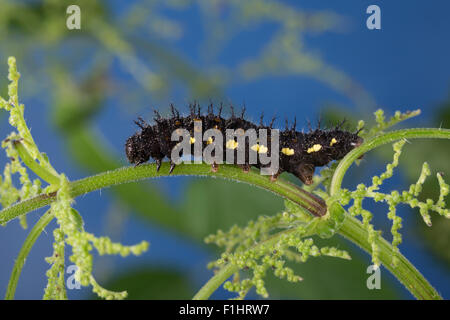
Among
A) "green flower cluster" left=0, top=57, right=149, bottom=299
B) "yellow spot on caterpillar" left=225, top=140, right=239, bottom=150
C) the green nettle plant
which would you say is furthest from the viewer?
"yellow spot on caterpillar" left=225, top=140, right=239, bottom=150

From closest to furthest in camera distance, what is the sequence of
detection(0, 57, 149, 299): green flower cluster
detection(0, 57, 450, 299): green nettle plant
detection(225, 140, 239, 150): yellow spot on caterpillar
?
1. detection(0, 57, 149, 299): green flower cluster
2. detection(0, 57, 450, 299): green nettle plant
3. detection(225, 140, 239, 150): yellow spot on caterpillar

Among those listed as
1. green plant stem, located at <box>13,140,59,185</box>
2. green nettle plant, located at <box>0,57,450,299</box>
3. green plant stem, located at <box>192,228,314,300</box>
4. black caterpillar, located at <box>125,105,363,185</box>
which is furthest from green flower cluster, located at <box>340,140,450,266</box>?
green plant stem, located at <box>13,140,59,185</box>

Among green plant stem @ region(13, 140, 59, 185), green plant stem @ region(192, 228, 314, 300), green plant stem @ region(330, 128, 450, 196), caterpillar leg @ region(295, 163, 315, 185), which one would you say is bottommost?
green plant stem @ region(192, 228, 314, 300)

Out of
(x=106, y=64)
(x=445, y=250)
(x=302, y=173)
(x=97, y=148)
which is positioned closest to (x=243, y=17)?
(x=106, y=64)

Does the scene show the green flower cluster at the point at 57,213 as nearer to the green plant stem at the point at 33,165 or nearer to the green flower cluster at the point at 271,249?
the green plant stem at the point at 33,165

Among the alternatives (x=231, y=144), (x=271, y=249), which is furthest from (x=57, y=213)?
(x=231, y=144)

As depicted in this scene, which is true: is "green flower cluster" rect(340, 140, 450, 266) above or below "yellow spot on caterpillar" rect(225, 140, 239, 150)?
below

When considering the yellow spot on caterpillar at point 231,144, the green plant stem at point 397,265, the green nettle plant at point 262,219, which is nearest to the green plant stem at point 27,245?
the green nettle plant at point 262,219

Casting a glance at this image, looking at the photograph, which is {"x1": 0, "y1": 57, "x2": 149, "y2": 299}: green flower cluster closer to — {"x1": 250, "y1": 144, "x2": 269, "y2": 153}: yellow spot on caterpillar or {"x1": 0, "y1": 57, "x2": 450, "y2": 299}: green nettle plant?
{"x1": 0, "y1": 57, "x2": 450, "y2": 299}: green nettle plant
